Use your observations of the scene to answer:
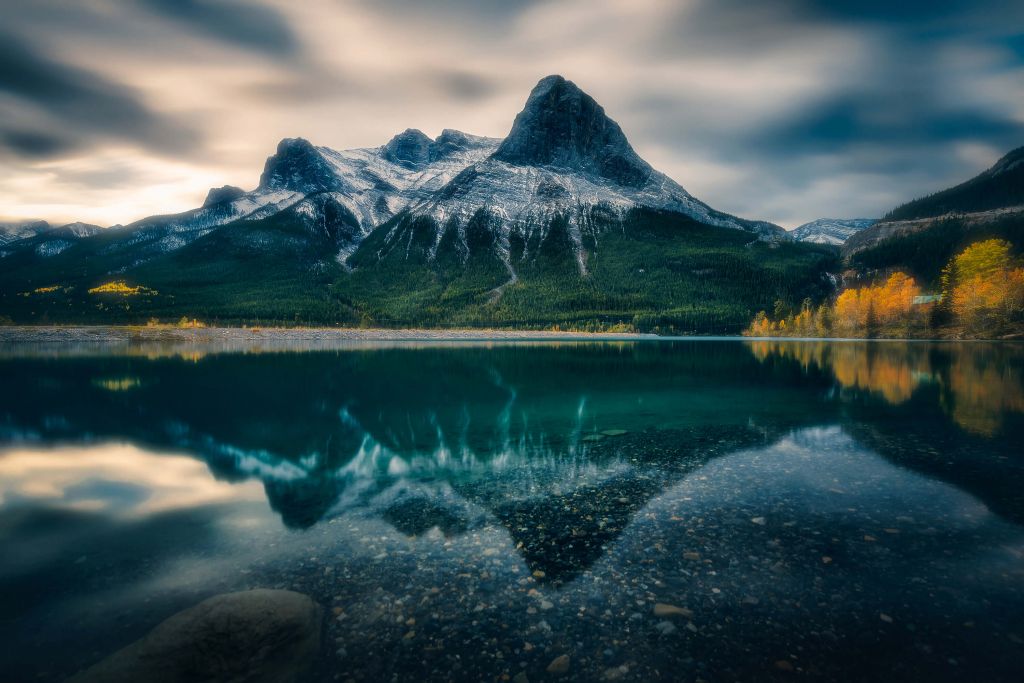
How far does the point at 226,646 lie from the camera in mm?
7645

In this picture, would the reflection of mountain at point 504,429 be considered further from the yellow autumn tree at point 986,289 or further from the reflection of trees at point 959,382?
the yellow autumn tree at point 986,289

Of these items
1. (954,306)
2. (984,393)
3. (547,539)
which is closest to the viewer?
(547,539)

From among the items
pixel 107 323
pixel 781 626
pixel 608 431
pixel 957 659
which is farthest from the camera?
pixel 107 323

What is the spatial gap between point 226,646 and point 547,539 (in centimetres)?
696

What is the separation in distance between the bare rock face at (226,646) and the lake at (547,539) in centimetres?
51

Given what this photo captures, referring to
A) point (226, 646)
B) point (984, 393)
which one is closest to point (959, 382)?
point (984, 393)

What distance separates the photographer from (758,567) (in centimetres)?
1012

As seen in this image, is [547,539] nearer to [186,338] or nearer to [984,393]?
[984,393]

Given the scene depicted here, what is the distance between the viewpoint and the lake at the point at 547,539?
7.64 meters

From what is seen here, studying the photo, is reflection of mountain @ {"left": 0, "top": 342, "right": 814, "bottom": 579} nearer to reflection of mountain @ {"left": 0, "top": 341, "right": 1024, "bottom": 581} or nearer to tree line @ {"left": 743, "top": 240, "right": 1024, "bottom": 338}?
reflection of mountain @ {"left": 0, "top": 341, "right": 1024, "bottom": 581}

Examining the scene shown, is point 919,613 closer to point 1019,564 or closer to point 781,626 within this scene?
point 781,626

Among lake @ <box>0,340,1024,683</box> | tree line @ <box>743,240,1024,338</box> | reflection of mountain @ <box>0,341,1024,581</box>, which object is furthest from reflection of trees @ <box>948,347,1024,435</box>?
tree line @ <box>743,240,1024,338</box>

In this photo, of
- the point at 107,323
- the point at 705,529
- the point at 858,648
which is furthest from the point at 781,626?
the point at 107,323

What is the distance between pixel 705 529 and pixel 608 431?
1227 cm
